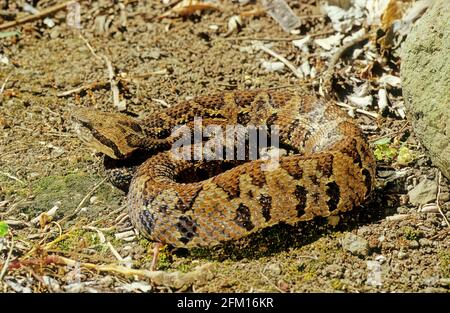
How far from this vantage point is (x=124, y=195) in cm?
728

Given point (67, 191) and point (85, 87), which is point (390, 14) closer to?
point (85, 87)

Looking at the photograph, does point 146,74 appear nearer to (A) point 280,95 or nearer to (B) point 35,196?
(A) point 280,95

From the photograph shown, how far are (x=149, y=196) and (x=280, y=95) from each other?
8.04 ft

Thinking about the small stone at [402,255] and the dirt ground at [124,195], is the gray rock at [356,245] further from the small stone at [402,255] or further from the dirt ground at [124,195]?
the small stone at [402,255]

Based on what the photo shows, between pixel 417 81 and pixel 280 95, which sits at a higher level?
pixel 417 81

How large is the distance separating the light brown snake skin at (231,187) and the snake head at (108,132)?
10 mm

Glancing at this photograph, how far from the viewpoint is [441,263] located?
6246mm

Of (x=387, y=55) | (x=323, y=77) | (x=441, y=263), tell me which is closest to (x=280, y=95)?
(x=323, y=77)

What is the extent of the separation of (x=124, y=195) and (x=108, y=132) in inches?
26.9

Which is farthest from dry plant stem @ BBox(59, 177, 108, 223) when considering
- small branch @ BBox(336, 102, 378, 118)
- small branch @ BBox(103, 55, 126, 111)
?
small branch @ BBox(336, 102, 378, 118)

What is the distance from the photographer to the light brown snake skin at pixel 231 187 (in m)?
6.44

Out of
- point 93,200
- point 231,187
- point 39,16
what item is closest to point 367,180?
point 231,187

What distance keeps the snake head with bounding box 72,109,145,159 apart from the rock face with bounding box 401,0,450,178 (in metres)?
2.82

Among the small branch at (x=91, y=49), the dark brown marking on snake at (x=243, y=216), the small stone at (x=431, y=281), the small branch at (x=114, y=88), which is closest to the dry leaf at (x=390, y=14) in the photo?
the small branch at (x=114, y=88)
